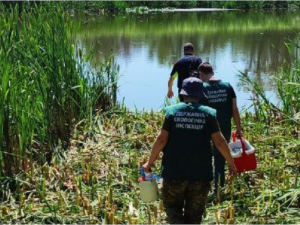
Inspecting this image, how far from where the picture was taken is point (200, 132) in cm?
376

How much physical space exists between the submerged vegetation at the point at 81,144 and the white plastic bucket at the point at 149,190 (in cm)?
17

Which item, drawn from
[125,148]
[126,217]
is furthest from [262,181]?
[125,148]

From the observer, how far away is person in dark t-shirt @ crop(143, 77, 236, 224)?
12.3 ft

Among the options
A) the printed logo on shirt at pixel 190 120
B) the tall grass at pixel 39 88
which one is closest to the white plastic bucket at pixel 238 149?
the printed logo on shirt at pixel 190 120

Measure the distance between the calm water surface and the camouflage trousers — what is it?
3.80 m

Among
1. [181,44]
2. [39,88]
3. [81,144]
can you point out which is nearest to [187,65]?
[81,144]

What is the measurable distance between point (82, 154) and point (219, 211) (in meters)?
2.12

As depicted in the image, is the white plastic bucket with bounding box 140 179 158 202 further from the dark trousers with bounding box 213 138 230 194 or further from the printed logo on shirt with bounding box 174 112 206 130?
the dark trousers with bounding box 213 138 230 194

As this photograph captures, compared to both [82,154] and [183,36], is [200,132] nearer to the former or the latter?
[82,154]

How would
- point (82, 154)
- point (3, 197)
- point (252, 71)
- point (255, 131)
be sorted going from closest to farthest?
point (3, 197) < point (82, 154) < point (255, 131) < point (252, 71)

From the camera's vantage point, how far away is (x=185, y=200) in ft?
13.2

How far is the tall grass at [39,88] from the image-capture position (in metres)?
5.08

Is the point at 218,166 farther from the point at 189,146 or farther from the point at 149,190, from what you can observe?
the point at 189,146

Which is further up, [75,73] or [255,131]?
[75,73]
